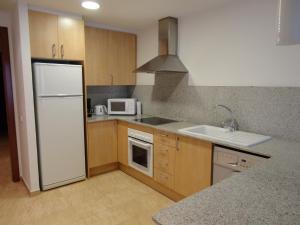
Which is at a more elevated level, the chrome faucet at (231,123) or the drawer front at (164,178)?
the chrome faucet at (231,123)

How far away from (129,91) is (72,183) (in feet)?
6.28

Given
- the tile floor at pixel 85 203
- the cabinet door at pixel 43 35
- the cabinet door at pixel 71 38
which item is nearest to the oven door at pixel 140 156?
the tile floor at pixel 85 203

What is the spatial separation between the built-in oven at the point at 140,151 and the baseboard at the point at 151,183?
0.12m

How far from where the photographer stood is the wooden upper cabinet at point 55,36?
99.7 inches

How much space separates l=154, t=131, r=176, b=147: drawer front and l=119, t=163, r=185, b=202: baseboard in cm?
60

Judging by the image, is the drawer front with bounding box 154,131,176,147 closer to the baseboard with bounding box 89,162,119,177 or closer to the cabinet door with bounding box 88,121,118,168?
the cabinet door with bounding box 88,121,118,168

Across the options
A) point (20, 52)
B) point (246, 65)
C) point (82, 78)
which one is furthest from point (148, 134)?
point (20, 52)

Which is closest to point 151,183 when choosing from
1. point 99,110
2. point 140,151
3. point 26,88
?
point 140,151

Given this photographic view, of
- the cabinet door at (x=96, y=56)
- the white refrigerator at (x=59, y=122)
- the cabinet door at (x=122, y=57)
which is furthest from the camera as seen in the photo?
the cabinet door at (x=122, y=57)

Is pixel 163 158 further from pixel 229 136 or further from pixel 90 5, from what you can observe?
pixel 90 5

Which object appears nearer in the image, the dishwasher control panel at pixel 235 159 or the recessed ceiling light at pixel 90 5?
the dishwasher control panel at pixel 235 159

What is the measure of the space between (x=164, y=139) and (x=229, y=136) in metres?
0.75

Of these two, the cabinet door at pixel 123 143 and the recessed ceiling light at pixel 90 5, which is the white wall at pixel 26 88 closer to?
the recessed ceiling light at pixel 90 5

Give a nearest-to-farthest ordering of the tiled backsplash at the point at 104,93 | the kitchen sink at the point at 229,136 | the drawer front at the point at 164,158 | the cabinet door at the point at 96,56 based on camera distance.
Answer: the kitchen sink at the point at 229,136 < the drawer front at the point at 164,158 < the cabinet door at the point at 96,56 < the tiled backsplash at the point at 104,93
